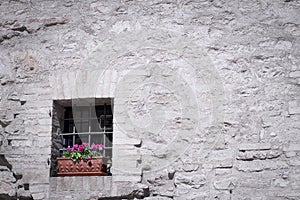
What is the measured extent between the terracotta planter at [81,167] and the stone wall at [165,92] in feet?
0.30

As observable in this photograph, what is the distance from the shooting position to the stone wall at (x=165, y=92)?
4.84 m

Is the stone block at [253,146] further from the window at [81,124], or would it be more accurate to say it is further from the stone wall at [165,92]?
the window at [81,124]

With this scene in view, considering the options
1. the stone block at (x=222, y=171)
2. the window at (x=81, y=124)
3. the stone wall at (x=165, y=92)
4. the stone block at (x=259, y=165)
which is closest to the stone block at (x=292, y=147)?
the stone wall at (x=165, y=92)

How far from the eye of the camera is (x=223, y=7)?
207 inches

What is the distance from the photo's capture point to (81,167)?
5164 mm

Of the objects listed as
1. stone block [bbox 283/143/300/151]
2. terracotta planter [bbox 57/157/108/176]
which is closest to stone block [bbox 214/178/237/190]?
stone block [bbox 283/143/300/151]

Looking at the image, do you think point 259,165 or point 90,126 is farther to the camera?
point 90,126

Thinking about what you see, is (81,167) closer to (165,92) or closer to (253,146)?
(165,92)

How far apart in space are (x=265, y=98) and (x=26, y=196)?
2475 millimetres

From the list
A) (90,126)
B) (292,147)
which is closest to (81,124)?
(90,126)

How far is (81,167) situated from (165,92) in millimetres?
1093

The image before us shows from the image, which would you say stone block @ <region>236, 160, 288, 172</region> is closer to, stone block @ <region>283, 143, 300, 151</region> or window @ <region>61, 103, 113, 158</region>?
stone block @ <region>283, 143, 300, 151</region>

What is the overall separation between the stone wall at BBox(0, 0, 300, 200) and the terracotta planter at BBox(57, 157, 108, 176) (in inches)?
3.6

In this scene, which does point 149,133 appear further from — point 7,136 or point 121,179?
point 7,136
